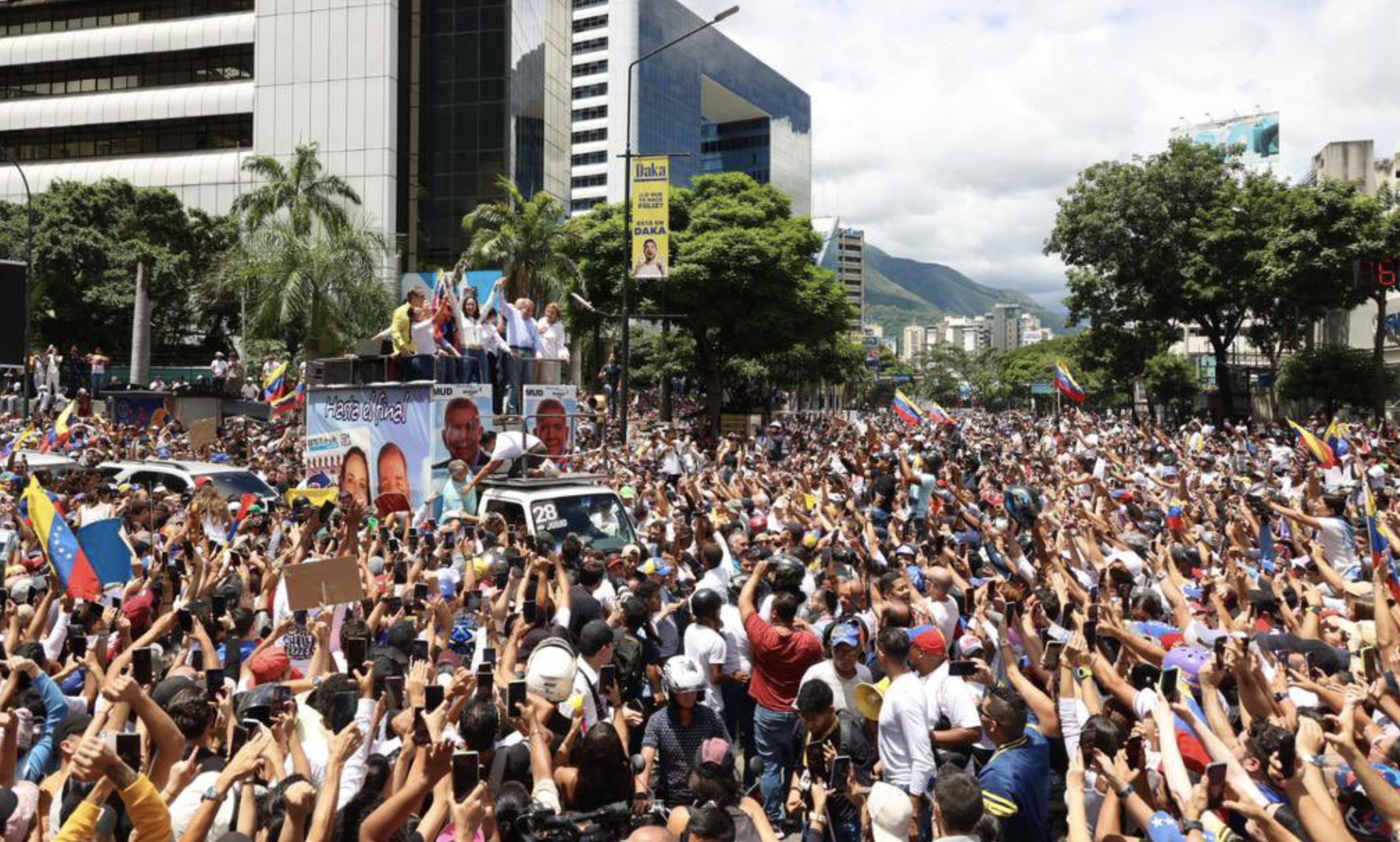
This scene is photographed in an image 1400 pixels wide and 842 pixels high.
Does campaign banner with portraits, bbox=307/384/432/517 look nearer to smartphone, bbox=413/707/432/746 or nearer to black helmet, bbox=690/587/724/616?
black helmet, bbox=690/587/724/616

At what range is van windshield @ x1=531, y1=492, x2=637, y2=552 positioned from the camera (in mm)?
9781

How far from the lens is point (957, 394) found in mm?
130625

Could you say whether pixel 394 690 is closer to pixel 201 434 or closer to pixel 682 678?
pixel 682 678

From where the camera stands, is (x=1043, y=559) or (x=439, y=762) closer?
(x=439, y=762)

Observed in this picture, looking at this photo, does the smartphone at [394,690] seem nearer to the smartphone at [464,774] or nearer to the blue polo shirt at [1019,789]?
the smartphone at [464,774]

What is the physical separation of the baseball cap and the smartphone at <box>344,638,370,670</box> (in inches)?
97.5

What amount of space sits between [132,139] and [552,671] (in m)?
56.1

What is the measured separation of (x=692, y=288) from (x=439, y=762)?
1114 inches

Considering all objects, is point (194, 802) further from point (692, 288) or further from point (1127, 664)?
point (692, 288)

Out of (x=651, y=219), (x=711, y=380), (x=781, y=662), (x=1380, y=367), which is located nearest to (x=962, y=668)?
(x=781, y=662)

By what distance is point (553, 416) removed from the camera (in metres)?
12.9

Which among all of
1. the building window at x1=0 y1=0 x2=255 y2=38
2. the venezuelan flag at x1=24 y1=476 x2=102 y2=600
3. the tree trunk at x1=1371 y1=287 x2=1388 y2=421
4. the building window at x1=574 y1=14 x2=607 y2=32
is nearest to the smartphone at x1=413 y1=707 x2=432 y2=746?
the venezuelan flag at x1=24 y1=476 x2=102 y2=600

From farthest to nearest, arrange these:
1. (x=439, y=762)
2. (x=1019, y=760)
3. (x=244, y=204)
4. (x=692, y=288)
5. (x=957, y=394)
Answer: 1. (x=957, y=394)
2. (x=244, y=204)
3. (x=692, y=288)
4. (x=1019, y=760)
5. (x=439, y=762)

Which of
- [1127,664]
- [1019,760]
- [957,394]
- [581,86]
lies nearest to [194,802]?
[1019,760]
